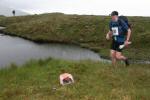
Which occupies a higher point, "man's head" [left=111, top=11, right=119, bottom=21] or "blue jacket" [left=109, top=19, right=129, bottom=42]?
"man's head" [left=111, top=11, right=119, bottom=21]

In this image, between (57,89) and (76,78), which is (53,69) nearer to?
(76,78)

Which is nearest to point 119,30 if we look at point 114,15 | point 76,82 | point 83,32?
point 114,15

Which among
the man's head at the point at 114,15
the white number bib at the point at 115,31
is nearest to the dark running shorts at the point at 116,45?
the white number bib at the point at 115,31

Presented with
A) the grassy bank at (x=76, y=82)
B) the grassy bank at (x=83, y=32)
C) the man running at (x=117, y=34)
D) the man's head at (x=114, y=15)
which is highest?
the man's head at (x=114, y=15)

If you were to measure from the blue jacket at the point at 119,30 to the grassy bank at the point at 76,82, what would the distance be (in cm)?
154

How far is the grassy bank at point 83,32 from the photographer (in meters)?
48.8

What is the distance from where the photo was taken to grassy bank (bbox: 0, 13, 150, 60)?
4875 cm

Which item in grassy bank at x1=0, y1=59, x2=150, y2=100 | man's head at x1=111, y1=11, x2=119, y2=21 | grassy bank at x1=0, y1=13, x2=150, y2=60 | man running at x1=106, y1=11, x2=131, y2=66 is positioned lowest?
grassy bank at x1=0, y1=13, x2=150, y2=60

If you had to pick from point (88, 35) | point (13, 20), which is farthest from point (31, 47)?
point (13, 20)

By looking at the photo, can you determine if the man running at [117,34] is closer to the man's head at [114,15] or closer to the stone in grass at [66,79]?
the man's head at [114,15]

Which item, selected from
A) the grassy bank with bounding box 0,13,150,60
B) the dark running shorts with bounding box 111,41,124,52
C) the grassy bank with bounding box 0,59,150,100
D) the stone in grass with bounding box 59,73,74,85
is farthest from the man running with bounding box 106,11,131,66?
the grassy bank with bounding box 0,13,150,60

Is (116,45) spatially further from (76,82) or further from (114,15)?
(76,82)

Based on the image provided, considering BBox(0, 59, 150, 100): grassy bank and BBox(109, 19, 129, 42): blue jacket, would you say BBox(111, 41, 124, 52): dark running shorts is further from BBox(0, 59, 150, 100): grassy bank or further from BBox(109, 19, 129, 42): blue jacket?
BBox(0, 59, 150, 100): grassy bank

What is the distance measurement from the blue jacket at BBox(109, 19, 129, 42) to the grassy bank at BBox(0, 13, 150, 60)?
20051 millimetres
